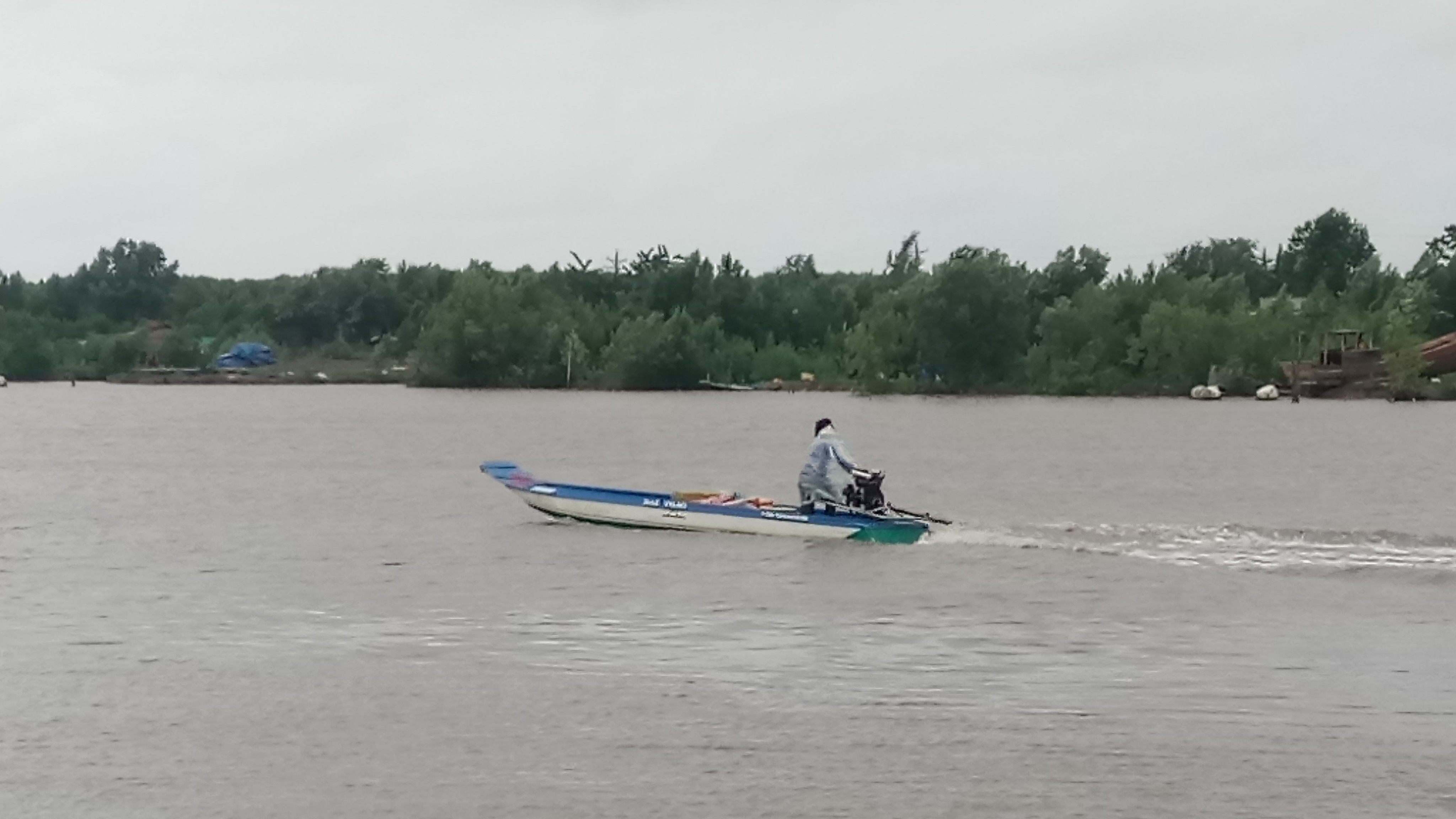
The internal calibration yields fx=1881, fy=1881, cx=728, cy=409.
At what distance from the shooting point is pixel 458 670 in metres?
23.0

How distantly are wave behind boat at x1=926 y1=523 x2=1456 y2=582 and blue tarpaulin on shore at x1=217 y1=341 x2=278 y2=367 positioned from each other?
139348mm

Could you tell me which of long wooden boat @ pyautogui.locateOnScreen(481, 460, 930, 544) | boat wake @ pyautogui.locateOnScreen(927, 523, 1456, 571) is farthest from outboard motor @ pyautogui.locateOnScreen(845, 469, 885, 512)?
boat wake @ pyautogui.locateOnScreen(927, 523, 1456, 571)

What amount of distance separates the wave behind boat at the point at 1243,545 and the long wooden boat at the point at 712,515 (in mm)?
1064

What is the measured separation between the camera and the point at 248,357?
550 ft

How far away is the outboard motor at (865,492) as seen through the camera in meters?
34.6

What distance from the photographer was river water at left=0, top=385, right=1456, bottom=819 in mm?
17828

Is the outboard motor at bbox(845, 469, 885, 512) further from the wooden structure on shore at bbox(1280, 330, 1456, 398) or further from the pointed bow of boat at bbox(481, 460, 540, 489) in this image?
the wooden structure on shore at bbox(1280, 330, 1456, 398)

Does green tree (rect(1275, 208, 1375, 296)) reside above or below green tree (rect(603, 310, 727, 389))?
above

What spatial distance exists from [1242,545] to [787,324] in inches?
4502

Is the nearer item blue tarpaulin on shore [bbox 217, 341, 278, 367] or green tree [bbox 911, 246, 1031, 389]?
green tree [bbox 911, 246, 1031, 389]

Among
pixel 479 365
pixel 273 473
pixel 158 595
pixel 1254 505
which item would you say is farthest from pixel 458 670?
pixel 479 365

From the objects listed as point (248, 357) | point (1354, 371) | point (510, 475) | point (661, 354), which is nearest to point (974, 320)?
point (1354, 371)

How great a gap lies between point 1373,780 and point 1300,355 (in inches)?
4159

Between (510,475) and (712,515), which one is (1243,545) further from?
(510,475)
